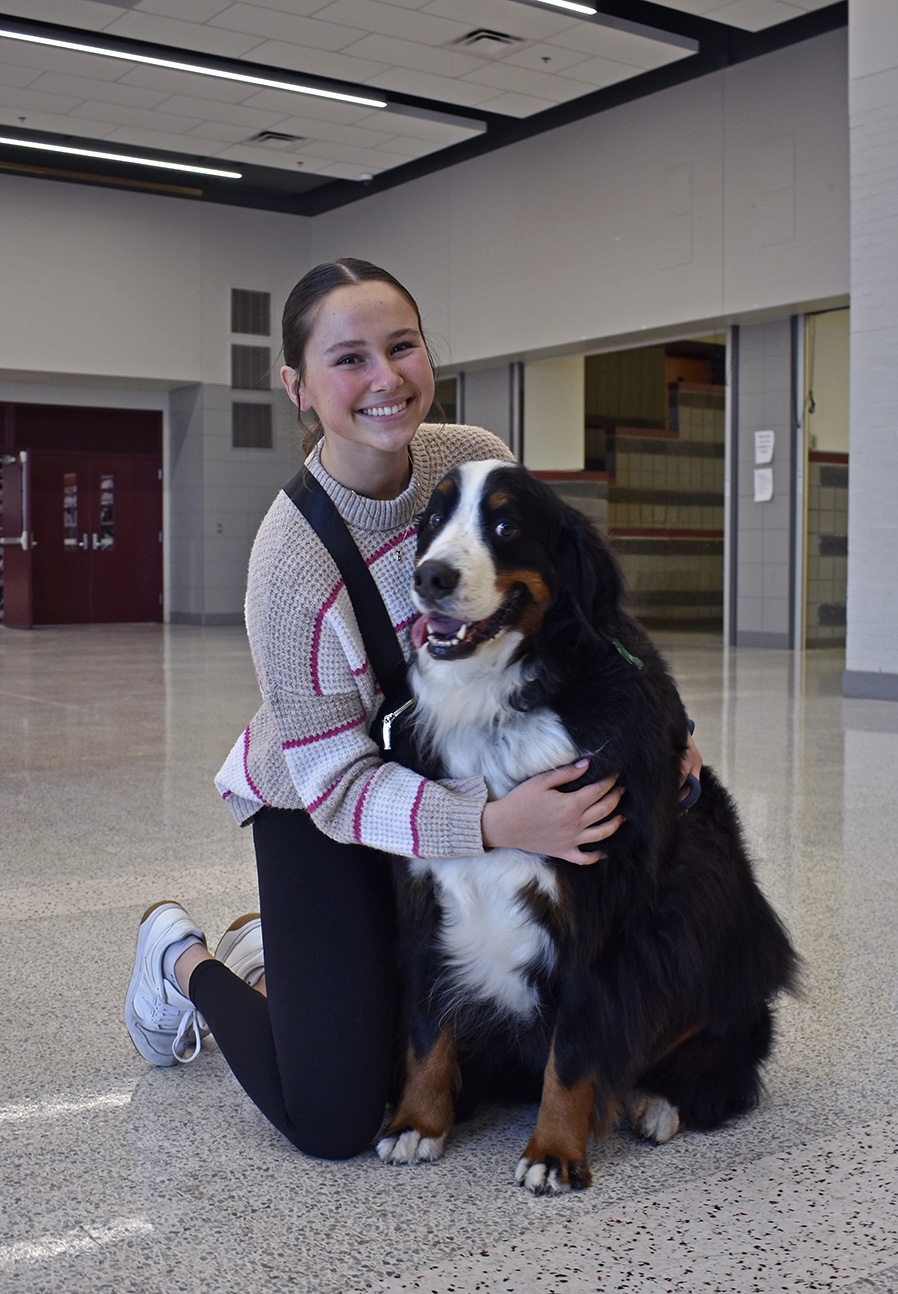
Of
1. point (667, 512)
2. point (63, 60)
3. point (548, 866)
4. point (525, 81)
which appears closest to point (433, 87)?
point (525, 81)

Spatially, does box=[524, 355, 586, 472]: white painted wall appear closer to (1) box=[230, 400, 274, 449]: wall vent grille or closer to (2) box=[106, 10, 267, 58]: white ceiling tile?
(1) box=[230, 400, 274, 449]: wall vent grille

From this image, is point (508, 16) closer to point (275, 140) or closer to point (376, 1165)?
point (275, 140)

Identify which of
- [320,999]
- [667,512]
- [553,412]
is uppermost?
[553,412]

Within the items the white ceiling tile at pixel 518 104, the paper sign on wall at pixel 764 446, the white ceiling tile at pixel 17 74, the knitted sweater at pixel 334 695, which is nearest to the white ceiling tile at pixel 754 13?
the white ceiling tile at pixel 518 104

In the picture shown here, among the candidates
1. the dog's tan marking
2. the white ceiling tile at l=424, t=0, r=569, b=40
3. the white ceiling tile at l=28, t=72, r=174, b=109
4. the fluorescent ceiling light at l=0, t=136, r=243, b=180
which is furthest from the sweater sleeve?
the fluorescent ceiling light at l=0, t=136, r=243, b=180

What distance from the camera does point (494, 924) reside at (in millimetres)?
1806

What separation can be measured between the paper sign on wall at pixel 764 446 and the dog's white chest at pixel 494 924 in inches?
410

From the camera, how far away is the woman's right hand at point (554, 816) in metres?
1.71

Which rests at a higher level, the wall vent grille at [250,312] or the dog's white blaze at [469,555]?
the wall vent grille at [250,312]

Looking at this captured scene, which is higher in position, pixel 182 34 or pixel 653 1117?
pixel 182 34

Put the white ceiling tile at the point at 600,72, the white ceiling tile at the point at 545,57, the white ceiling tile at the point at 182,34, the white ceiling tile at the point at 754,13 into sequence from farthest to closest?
1. the white ceiling tile at the point at 600,72
2. the white ceiling tile at the point at 545,57
3. the white ceiling tile at the point at 182,34
4. the white ceiling tile at the point at 754,13

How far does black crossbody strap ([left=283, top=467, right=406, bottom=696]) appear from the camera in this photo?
197cm

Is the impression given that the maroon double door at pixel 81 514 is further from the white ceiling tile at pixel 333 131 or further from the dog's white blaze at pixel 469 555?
the dog's white blaze at pixel 469 555

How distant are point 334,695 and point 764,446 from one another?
34.1 ft
